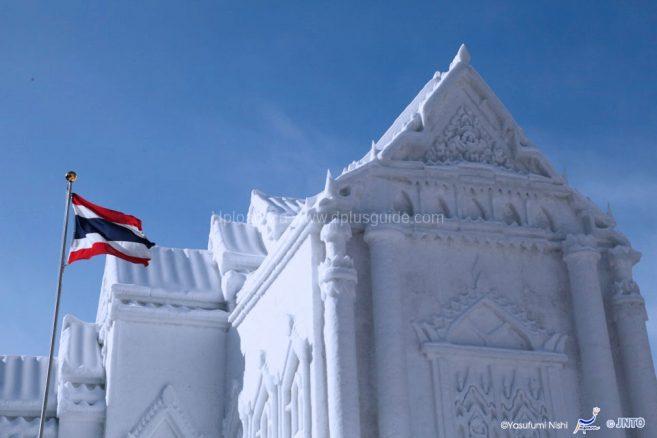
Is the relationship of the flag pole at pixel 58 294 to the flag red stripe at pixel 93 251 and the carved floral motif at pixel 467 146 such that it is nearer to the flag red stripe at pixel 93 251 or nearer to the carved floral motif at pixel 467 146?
the flag red stripe at pixel 93 251

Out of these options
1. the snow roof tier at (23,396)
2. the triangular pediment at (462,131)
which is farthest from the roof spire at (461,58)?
the snow roof tier at (23,396)

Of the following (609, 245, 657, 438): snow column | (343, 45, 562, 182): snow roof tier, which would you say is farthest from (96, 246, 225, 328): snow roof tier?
(609, 245, 657, 438): snow column

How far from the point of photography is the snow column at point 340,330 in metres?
13.7

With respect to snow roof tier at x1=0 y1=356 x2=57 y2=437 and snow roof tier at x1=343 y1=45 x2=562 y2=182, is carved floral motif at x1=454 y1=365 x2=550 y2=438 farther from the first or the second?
snow roof tier at x1=0 y1=356 x2=57 y2=437

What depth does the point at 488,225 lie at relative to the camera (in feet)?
53.3

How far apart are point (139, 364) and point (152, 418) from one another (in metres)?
1.23

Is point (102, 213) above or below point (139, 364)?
above

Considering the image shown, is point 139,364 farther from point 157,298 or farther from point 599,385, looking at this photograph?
point 599,385

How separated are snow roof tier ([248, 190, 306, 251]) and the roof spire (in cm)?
492

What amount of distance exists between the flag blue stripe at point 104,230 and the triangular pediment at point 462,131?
4.91 metres

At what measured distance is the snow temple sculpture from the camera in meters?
14.5

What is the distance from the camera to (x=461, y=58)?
17703 mm

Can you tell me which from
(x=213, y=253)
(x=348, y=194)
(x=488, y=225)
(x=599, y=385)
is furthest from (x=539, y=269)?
(x=213, y=253)

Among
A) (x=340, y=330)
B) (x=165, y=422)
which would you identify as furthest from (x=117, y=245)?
(x=340, y=330)
